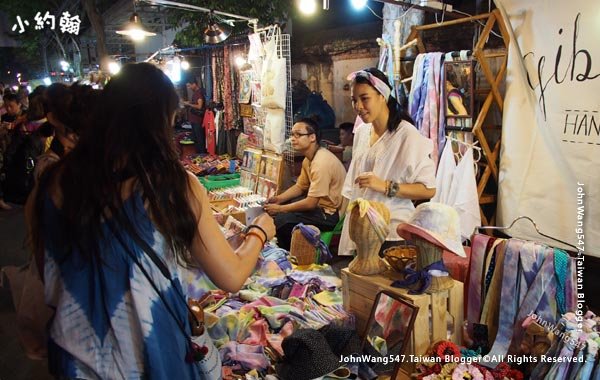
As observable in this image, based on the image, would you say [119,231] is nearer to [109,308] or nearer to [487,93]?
[109,308]

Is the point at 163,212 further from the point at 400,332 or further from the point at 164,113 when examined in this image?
the point at 400,332

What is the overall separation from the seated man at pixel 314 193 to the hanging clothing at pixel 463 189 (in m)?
1.02

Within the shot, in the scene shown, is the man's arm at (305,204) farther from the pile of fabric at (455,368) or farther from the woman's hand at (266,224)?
the woman's hand at (266,224)

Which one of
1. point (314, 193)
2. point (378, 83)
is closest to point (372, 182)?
point (378, 83)

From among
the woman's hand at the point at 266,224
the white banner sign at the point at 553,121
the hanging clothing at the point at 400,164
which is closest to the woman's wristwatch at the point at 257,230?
the woman's hand at the point at 266,224

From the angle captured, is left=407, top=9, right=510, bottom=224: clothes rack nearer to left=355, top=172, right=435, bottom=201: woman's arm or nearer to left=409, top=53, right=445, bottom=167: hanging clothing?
left=409, top=53, right=445, bottom=167: hanging clothing

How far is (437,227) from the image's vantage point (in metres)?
2.19

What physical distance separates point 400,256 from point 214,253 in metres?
1.28

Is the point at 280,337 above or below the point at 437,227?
below

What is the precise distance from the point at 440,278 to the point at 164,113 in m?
1.55

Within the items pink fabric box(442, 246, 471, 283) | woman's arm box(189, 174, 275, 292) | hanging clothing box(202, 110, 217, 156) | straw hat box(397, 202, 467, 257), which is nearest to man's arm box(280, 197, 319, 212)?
pink fabric box(442, 246, 471, 283)

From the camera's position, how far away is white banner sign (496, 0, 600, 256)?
319 cm

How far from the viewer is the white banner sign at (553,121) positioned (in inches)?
126

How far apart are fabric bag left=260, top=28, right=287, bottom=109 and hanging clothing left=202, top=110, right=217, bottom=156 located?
287 cm
